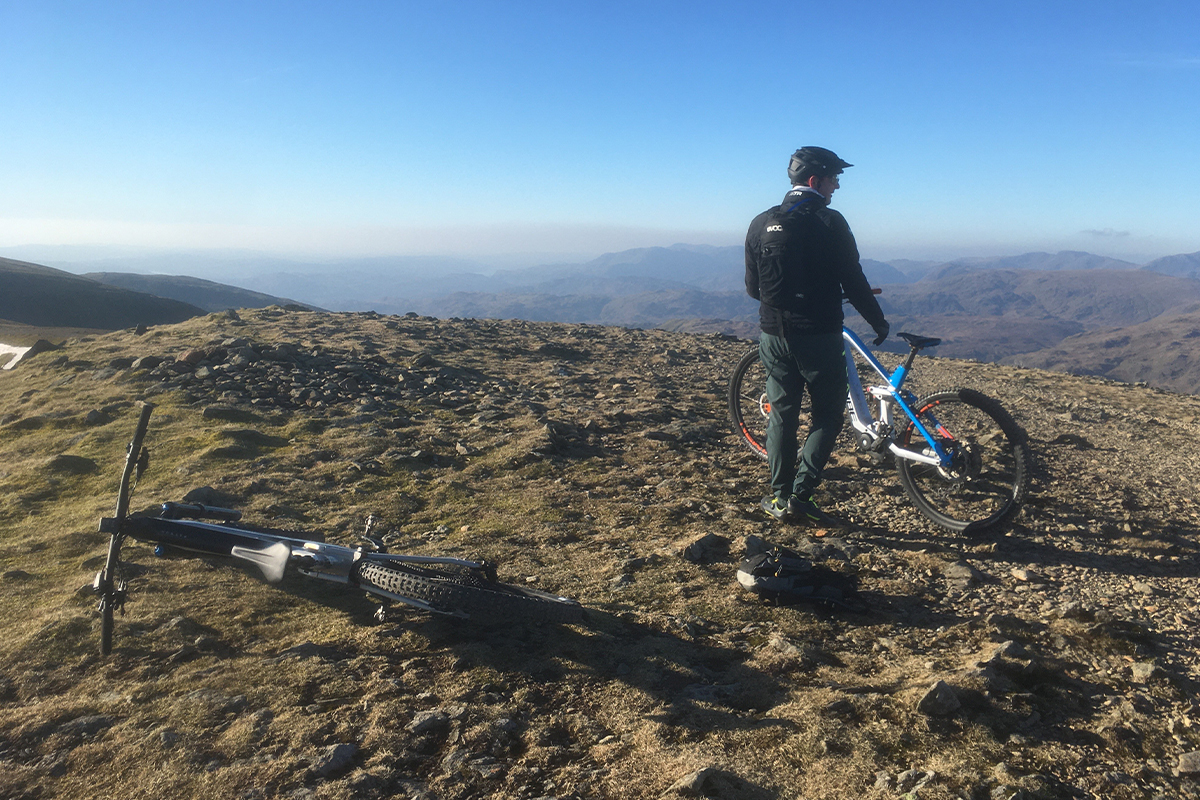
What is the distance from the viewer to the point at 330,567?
16.1 feet

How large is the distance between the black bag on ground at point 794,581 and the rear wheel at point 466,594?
1548 millimetres

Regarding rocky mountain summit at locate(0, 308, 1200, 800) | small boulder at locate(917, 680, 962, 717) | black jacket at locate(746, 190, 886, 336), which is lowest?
rocky mountain summit at locate(0, 308, 1200, 800)

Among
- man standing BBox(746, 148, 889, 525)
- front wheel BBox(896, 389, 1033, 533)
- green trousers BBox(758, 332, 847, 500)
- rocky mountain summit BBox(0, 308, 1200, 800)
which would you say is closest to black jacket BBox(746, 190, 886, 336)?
man standing BBox(746, 148, 889, 525)

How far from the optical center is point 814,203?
646 centimetres

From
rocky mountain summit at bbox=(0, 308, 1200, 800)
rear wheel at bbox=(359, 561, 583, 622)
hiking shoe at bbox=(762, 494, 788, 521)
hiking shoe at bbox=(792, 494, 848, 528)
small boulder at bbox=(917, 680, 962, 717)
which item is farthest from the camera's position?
hiking shoe at bbox=(762, 494, 788, 521)

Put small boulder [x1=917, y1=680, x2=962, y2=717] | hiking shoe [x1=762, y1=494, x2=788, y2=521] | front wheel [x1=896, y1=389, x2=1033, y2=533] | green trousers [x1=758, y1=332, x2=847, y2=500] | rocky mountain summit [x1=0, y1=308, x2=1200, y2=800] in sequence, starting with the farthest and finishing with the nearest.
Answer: hiking shoe [x1=762, y1=494, x2=788, y2=521], green trousers [x1=758, y1=332, x2=847, y2=500], front wheel [x1=896, y1=389, x2=1033, y2=533], small boulder [x1=917, y1=680, x2=962, y2=717], rocky mountain summit [x1=0, y1=308, x2=1200, y2=800]

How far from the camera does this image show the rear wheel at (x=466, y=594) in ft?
14.6

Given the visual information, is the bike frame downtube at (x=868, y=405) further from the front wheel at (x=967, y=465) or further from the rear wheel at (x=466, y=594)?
the rear wheel at (x=466, y=594)

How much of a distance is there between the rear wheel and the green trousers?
3.15 m

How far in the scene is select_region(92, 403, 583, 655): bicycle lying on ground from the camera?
4.54 meters

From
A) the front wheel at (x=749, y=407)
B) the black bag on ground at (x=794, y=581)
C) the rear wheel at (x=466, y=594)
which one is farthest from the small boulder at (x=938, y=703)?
the front wheel at (x=749, y=407)

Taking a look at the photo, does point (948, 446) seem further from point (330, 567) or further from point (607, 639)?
point (330, 567)

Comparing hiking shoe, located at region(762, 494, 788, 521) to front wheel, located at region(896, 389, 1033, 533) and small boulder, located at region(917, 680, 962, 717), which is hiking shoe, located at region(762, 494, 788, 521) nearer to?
front wheel, located at region(896, 389, 1033, 533)

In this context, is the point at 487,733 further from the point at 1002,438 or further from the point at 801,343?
the point at 1002,438
